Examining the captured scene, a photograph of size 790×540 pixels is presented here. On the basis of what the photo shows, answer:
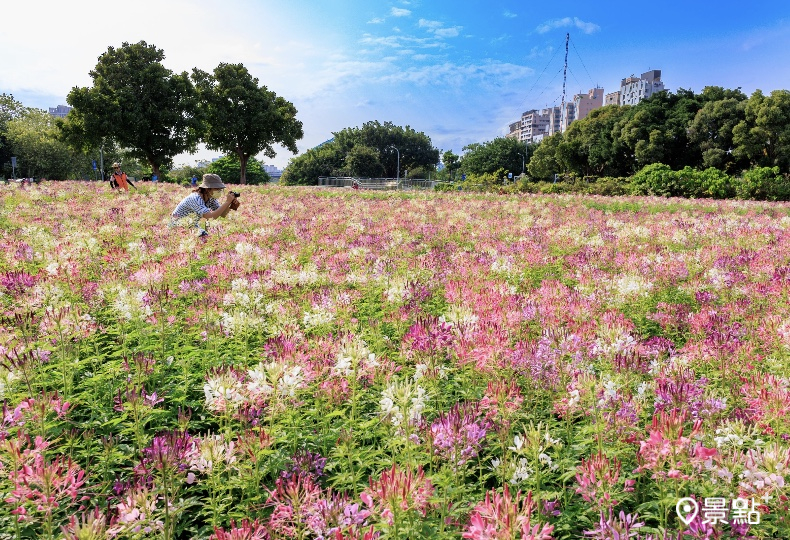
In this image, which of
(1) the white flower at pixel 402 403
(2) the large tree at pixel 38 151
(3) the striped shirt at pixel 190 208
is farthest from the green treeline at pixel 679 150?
(2) the large tree at pixel 38 151

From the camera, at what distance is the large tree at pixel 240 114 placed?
5234 centimetres

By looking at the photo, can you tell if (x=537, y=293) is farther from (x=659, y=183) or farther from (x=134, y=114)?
(x=134, y=114)

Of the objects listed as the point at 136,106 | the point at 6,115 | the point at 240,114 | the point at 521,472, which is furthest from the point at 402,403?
the point at 6,115

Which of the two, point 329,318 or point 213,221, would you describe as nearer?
point 329,318

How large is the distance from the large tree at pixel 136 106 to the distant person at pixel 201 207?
37.0 metres

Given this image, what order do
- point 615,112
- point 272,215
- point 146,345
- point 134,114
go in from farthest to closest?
point 615,112 < point 134,114 < point 272,215 < point 146,345

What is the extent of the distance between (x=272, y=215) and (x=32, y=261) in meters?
5.89

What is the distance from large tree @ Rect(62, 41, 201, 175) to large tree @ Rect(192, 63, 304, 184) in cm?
587

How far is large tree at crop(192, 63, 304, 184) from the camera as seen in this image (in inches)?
2061

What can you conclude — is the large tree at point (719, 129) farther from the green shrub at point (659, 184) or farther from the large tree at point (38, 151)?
the large tree at point (38, 151)

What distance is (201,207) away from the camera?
411 inches

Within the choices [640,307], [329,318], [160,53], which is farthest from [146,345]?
[160,53]

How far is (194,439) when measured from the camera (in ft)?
7.68

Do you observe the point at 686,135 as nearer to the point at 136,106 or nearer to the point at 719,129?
the point at 719,129
